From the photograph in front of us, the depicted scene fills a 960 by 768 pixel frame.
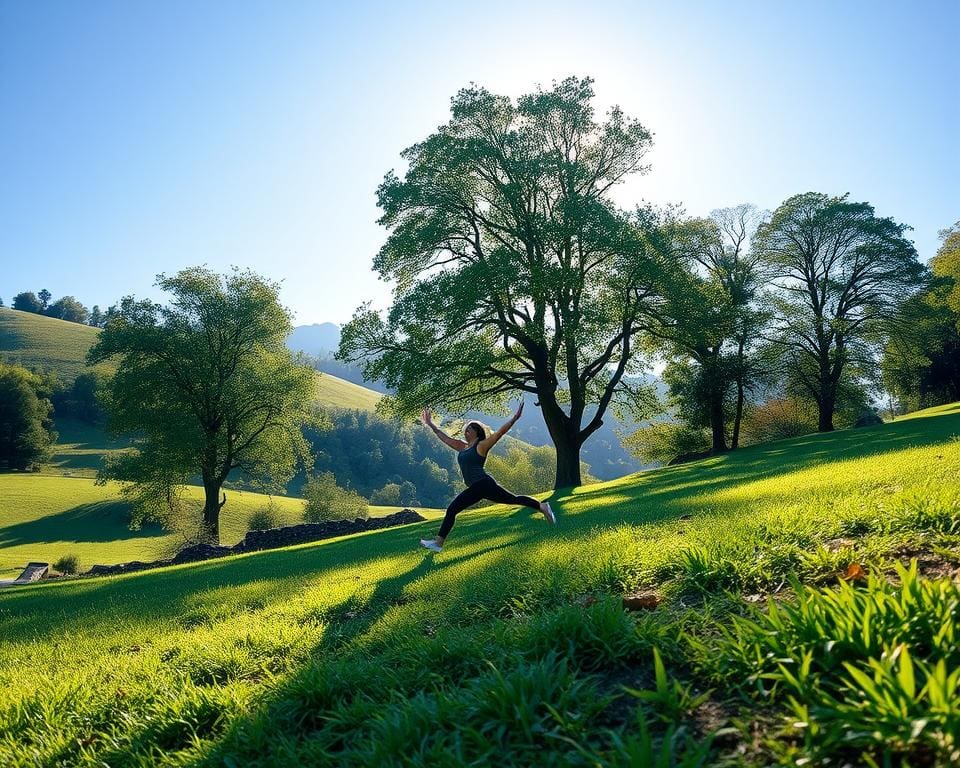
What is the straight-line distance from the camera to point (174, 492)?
35.6 m

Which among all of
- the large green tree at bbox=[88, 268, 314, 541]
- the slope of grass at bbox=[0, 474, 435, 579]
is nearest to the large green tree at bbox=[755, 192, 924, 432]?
the slope of grass at bbox=[0, 474, 435, 579]

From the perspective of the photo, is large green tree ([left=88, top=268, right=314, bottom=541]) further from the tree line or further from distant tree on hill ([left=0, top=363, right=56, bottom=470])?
the tree line

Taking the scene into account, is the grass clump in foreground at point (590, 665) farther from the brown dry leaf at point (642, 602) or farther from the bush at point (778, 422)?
the bush at point (778, 422)

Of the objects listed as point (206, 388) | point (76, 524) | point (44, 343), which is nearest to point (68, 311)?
point (44, 343)

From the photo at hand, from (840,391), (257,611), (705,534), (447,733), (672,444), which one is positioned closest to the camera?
(447,733)

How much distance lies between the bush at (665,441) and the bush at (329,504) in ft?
97.1

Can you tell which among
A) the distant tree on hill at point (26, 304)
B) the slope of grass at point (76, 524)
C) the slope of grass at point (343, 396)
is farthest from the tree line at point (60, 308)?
the slope of grass at point (76, 524)

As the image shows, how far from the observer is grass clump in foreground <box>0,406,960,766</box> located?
224 centimetres

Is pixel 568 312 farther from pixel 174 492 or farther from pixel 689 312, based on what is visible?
pixel 174 492

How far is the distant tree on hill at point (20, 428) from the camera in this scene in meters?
68.0

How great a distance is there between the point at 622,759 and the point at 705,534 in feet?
12.6

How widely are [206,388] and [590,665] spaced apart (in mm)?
35701

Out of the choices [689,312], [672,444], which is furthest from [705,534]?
[672,444]

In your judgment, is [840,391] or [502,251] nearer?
[502,251]
